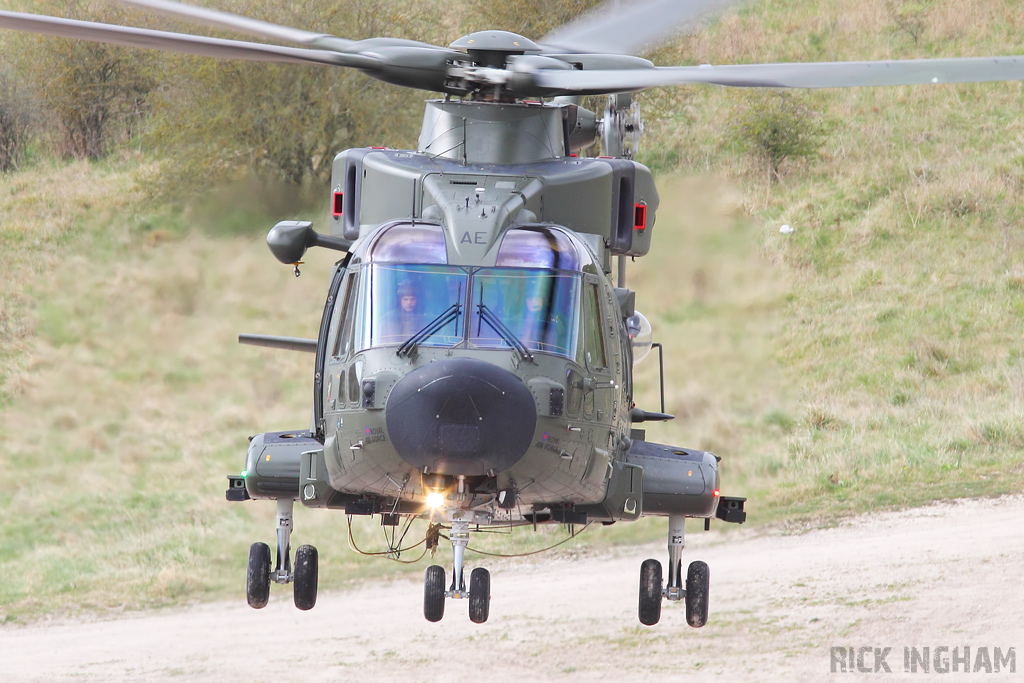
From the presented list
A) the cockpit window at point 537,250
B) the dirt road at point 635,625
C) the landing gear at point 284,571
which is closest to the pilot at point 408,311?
the cockpit window at point 537,250

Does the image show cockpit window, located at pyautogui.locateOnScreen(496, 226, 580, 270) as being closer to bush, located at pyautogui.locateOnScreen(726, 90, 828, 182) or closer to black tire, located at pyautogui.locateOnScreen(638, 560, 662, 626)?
black tire, located at pyautogui.locateOnScreen(638, 560, 662, 626)

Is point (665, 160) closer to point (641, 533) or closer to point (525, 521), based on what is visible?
point (641, 533)

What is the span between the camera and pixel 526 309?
8.19 metres

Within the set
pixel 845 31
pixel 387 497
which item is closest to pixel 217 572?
pixel 387 497

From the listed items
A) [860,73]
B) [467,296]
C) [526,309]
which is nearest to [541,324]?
[526,309]

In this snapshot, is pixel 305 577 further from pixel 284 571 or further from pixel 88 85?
pixel 88 85

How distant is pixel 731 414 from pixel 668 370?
120 cm

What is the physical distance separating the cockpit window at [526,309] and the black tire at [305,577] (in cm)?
320

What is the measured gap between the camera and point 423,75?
376 inches

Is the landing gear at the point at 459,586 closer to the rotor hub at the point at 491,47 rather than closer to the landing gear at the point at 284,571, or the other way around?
the landing gear at the point at 284,571

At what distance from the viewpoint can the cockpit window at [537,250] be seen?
8398 millimetres

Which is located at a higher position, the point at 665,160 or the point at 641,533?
the point at 665,160

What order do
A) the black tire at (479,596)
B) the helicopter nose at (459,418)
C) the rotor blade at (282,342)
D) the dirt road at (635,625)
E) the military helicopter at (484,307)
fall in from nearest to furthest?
the helicopter nose at (459,418) < the military helicopter at (484,307) < the black tire at (479,596) < the rotor blade at (282,342) < the dirt road at (635,625)

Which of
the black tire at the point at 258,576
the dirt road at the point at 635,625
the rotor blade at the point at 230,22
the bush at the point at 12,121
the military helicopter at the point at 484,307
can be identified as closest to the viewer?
the military helicopter at the point at 484,307
